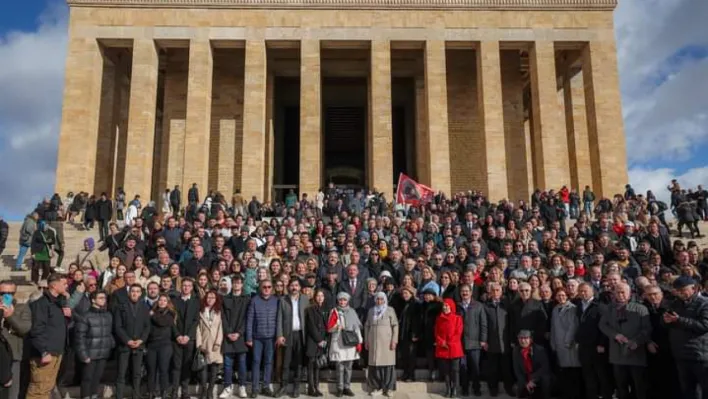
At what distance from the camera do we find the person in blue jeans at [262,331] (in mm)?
7887

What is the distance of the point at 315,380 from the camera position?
8125 mm

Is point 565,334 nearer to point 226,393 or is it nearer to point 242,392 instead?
point 242,392

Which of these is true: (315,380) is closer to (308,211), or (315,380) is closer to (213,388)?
(213,388)

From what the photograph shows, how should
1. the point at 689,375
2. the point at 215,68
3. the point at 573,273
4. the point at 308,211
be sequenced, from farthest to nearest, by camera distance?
the point at 215,68
the point at 308,211
the point at 573,273
the point at 689,375

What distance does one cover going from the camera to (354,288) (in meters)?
8.98

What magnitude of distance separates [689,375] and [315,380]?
185 inches

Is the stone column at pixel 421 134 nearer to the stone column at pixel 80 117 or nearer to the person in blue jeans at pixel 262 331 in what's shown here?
the stone column at pixel 80 117

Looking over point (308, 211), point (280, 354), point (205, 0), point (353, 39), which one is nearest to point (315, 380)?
point (280, 354)

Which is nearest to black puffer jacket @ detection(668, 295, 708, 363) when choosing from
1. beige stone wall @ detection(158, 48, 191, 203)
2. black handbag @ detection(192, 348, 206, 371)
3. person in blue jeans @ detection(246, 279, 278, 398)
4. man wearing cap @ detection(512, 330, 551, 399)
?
man wearing cap @ detection(512, 330, 551, 399)

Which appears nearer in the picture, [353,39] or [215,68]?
[353,39]

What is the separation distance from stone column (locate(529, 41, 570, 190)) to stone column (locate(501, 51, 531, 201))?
46.4 inches

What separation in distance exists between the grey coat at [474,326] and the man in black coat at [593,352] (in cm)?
129

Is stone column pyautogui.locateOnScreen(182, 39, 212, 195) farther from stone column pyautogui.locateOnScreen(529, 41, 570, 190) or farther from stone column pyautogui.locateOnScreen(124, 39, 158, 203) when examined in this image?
stone column pyautogui.locateOnScreen(529, 41, 570, 190)

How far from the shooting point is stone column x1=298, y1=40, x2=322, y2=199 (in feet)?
78.7
